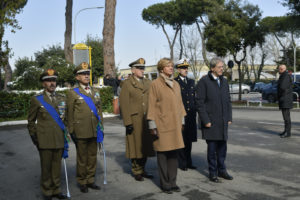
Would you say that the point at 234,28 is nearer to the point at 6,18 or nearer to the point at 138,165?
the point at 6,18

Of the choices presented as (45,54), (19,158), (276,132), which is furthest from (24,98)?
(45,54)

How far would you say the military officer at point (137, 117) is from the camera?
5555mm

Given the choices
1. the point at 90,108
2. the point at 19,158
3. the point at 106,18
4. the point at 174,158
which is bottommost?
the point at 19,158

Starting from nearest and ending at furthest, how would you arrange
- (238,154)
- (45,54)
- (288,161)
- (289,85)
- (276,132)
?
(288,161)
(238,154)
(289,85)
(276,132)
(45,54)

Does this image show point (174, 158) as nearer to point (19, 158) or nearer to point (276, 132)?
point (19, 158)

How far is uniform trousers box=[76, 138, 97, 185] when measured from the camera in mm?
5082

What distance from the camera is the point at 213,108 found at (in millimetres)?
5469

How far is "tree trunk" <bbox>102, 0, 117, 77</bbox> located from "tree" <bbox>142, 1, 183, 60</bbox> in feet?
81.0

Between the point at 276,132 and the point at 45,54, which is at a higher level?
the point at 45,54

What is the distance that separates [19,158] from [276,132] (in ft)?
23.0

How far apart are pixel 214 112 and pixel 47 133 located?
2472 millimetres

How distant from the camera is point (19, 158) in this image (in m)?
7.77

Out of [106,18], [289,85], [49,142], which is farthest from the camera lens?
[106,18]

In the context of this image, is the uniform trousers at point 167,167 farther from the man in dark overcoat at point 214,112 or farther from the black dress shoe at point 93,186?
the black dress shoe at point 93,186
